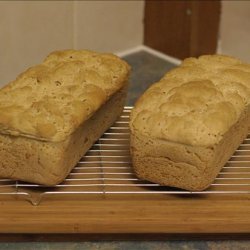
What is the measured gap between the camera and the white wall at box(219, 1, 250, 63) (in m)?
1.77

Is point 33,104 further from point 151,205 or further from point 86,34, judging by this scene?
point 86,34

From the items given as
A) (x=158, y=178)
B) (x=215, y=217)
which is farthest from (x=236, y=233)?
(x=158, y=178)

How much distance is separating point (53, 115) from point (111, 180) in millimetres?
171

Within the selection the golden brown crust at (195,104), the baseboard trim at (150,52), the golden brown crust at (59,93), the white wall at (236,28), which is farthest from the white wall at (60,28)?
the golden brown crust at (195,104)

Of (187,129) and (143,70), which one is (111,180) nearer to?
(187,129)

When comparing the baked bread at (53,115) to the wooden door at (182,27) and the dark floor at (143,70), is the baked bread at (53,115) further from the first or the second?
the wooden door at (182,27)

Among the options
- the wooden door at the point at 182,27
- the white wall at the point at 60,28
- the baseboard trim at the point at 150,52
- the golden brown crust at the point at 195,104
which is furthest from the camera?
the baseboard trim at the point at 150,52

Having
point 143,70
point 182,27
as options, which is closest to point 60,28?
point 143,70

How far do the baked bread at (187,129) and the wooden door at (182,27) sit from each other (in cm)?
79

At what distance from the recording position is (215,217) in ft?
3.11

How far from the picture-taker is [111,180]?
3.45ft

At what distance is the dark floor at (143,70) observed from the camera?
1743 mm

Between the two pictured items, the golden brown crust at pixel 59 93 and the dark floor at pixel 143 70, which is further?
the dark floor at pixel 143 70

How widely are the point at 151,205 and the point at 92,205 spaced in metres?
0.10
